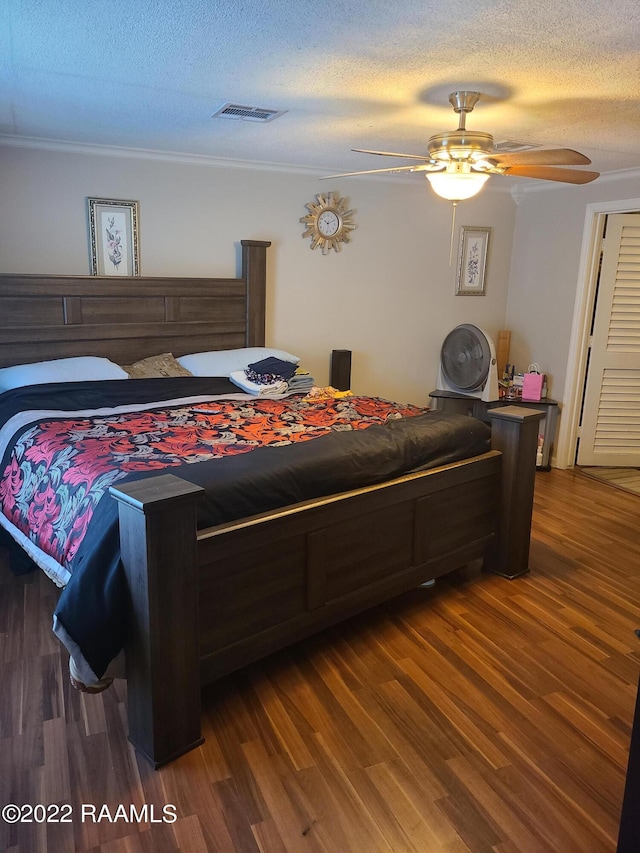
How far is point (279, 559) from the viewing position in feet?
7.49

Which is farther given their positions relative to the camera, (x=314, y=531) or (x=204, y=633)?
(x=314, y=531)

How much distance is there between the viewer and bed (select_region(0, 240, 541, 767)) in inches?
74.7

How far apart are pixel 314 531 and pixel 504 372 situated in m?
3.61

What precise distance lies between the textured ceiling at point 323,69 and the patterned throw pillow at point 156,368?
4.27 ft

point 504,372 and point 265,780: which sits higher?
point 504,372

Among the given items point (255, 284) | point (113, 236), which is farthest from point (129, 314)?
point (255, 284)

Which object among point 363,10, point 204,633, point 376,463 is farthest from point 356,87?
point 204,633

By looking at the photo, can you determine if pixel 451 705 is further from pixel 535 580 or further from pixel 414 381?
pixel 414 381

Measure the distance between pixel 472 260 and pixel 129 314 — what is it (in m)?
2.92

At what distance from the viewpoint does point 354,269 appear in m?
4.98

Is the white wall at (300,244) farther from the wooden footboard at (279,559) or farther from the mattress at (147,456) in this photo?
the wooden footboard at (279,559)

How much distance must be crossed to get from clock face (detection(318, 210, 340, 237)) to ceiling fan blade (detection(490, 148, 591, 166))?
89.0 inches

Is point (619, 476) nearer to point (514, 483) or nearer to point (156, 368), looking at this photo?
point (514, 483)

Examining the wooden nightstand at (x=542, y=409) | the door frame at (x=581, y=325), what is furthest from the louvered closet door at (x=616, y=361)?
the wooden nightstand at (x=542, y=409)
